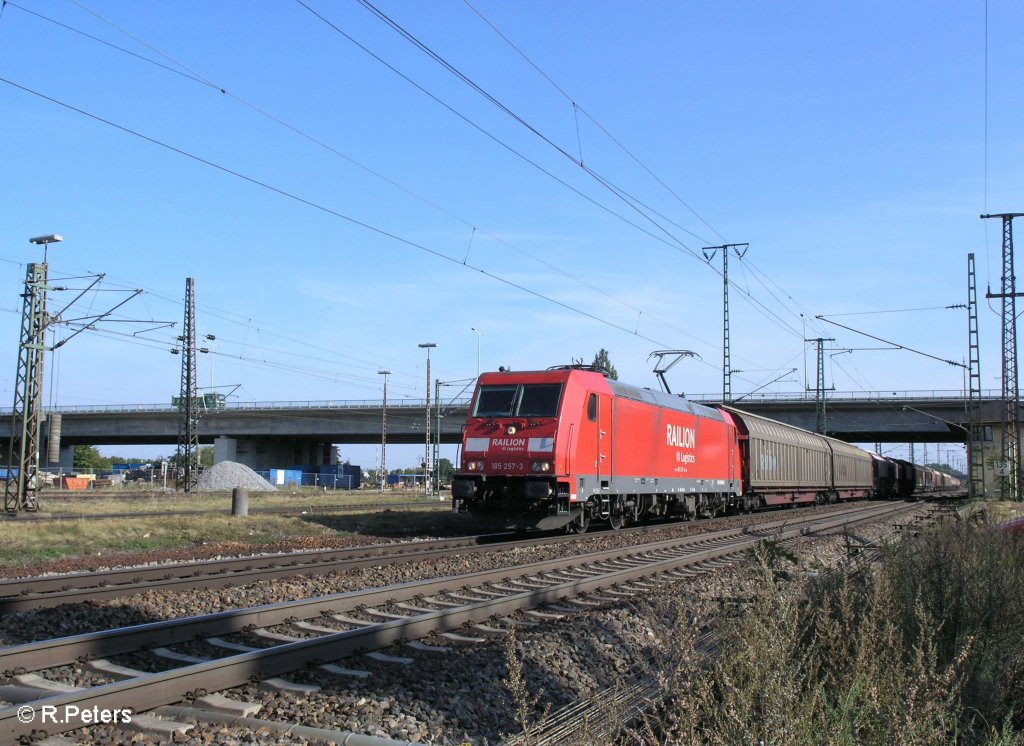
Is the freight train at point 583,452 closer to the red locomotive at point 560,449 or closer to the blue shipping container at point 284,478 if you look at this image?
the red locomotive at point 560,449

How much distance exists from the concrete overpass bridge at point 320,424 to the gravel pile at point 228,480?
13.0 m

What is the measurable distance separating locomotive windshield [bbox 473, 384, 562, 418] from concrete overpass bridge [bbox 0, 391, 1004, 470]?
148ft

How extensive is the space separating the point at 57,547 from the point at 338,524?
737cm

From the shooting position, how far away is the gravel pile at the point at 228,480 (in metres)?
50.1

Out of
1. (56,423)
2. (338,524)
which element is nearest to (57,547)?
(338,524)

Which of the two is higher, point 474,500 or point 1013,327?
point 1013,327

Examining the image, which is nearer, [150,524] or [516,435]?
[516,435]

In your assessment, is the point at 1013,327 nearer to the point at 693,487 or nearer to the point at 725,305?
the point at 725,305

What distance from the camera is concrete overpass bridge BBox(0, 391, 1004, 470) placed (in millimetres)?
63156

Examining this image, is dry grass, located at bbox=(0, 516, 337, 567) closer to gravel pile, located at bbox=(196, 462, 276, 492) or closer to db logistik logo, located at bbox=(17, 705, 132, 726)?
db logistik logo, located at bbox=(17, 705, 132, 726)

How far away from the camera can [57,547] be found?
52.6 ft

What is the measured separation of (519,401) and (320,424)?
5954 centimetres

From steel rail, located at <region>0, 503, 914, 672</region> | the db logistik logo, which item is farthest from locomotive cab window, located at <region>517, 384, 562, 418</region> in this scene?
the db logistik logo

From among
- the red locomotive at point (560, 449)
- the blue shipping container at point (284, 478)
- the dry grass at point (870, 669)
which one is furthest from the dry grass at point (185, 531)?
the blue shipping container at point (284, 478)
